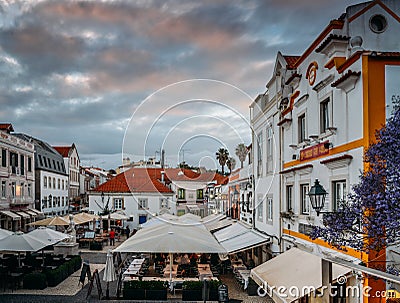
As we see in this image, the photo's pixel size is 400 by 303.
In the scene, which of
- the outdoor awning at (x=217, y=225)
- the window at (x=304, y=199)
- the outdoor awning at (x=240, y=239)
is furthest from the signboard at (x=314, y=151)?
the outdoor awning at (x=217, y=225)

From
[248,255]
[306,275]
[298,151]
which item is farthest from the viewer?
[248,255]

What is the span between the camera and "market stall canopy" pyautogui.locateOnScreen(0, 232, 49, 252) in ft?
57.4

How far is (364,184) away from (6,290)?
49.9ft

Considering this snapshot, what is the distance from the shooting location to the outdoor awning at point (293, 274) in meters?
9.75

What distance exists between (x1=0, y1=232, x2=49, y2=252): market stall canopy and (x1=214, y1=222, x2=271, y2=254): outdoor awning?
7775 millimetres

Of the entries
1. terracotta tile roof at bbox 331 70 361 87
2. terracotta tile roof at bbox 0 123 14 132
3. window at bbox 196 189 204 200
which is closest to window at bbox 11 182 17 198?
terracotta tile roof at bbox 0 123 14 132

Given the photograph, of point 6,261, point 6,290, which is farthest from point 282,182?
point 6,261

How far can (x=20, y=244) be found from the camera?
702 inches

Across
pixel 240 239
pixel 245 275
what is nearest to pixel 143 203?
pixel 240 239

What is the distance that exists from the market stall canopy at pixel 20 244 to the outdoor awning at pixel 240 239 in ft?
25.5

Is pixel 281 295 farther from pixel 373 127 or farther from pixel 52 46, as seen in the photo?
pixel 52 46

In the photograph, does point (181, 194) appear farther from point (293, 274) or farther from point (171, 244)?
point (293, 274)

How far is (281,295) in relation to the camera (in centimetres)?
1005

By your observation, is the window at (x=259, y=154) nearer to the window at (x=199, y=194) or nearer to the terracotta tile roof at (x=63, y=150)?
the window at (x=199, y=194)
